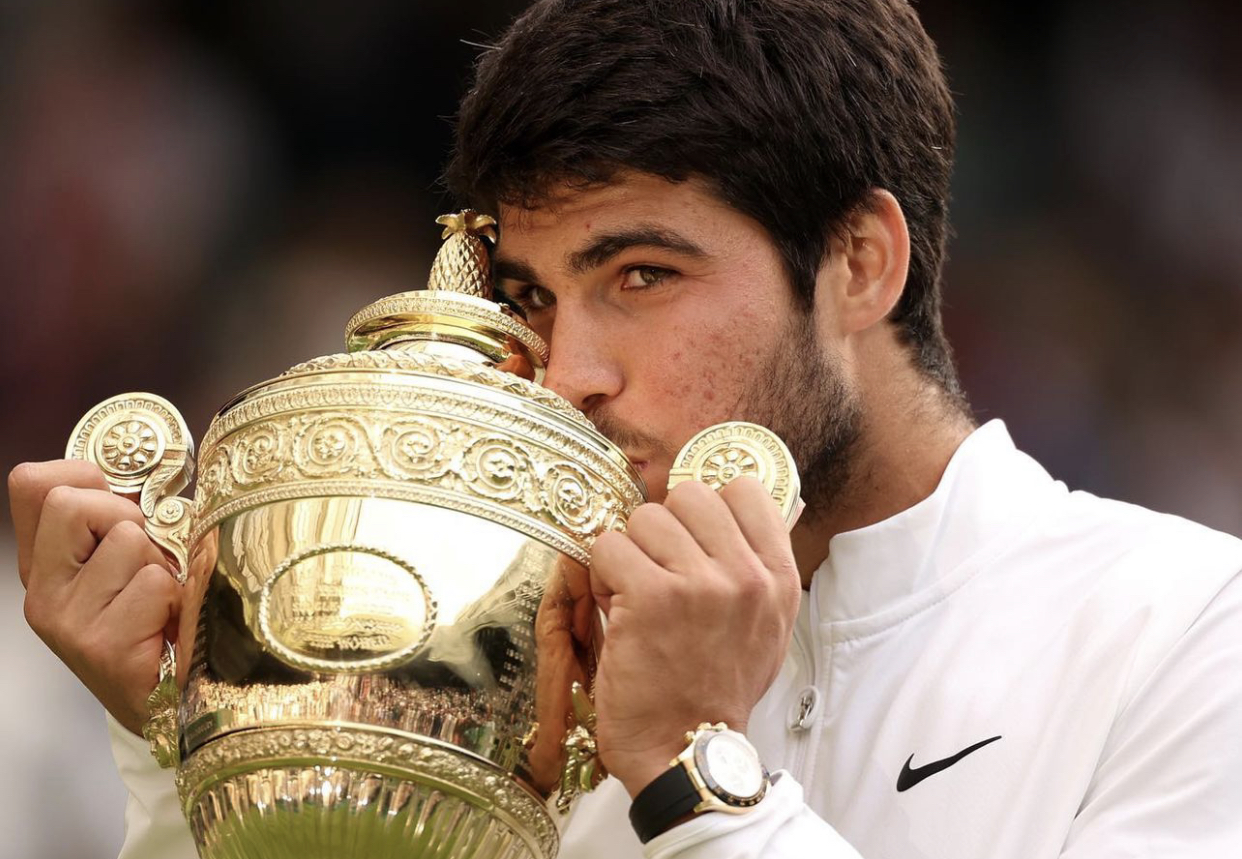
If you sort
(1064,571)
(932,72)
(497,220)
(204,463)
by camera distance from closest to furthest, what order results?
(204,463)
(1064,571)
(497,220)
(932,72)

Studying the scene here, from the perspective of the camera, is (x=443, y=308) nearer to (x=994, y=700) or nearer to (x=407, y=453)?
(x=407, y=453)

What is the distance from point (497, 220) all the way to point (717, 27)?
433 mm

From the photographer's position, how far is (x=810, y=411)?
2.48 meters

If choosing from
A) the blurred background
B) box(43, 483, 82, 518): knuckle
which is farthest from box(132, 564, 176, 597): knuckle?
the blurred background

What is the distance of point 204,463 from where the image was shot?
1.81 meters

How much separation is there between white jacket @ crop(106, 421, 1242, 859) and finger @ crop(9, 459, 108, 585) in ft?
1.16

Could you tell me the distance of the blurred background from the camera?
487 centimetres

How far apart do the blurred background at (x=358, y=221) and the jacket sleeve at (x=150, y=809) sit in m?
1.80

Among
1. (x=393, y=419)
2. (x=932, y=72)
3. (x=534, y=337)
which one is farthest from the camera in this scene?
(x=932, y=72)

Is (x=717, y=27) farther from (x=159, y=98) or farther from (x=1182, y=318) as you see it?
(x=1182, y=318)

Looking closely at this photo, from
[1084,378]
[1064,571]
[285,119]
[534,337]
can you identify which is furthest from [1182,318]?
[534,337]

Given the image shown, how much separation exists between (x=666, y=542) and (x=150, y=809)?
40.6 inches

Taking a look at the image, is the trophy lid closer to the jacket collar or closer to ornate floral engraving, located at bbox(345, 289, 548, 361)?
ornate floral engraving, located at bbox(345, 289, 548, 361)

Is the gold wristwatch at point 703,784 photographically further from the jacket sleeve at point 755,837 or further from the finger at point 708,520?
the finger at point 708,520
